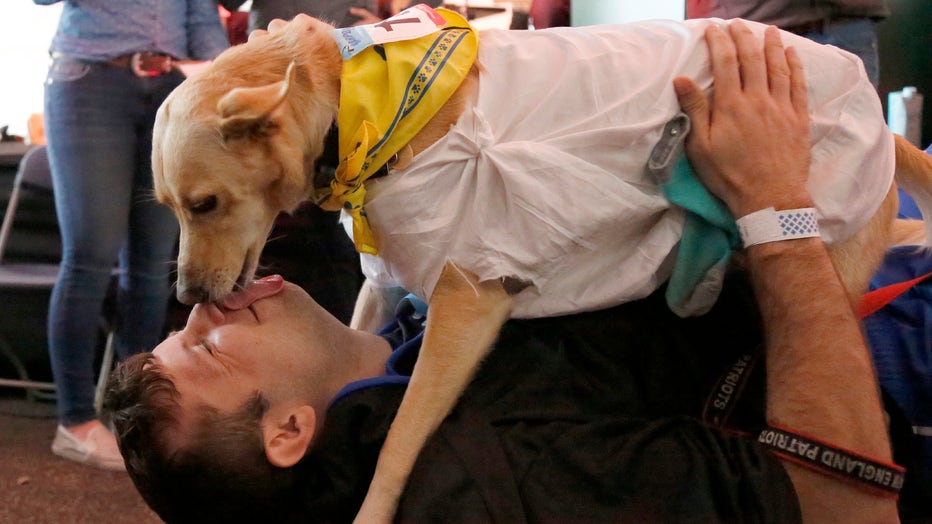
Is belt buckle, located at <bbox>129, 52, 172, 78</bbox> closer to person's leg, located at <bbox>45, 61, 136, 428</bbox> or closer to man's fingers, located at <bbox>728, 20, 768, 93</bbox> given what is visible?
person's leg, located at <bbox>45, 61, 136, 428</bbox>

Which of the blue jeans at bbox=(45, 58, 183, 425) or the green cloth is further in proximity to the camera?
the blue jeans at bbox=(45, 58, 183, 425)

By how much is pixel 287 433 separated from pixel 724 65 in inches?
28.3

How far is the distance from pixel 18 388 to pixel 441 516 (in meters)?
2.54

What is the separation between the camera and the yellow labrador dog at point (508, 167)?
95 cm

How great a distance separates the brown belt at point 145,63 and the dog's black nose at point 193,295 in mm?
923

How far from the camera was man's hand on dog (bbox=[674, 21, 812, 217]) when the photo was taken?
93cm

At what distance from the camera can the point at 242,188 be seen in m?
1.09

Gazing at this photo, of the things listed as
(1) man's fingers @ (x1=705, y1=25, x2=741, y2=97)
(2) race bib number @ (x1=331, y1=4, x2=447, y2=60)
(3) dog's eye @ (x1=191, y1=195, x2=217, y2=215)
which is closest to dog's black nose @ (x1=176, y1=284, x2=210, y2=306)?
(3) dog's eye @ (x1=191, y1=195, x2=217, y2=215)

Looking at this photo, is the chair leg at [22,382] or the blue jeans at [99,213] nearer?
the blue jeans at [99,213]

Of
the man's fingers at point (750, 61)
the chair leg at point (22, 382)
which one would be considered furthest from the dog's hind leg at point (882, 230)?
the chair leg at point (22, 382)

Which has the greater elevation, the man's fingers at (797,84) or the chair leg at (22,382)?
the man's fingers at (797,84)

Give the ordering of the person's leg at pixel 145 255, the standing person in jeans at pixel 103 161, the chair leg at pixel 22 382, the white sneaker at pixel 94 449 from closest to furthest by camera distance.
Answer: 1. the standing person in jeans at pixel 103 161
2. the person's leg at pixel 145 255
3. the white sneaker at pixel 94 449
4. the chair leg at pixel 22 382

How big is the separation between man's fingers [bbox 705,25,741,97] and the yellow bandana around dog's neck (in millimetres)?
298

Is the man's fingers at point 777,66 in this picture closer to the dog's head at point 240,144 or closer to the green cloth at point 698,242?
the green cloth at point 698,242
